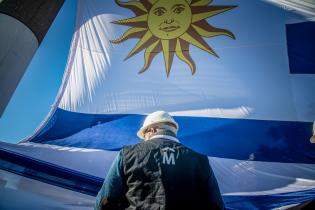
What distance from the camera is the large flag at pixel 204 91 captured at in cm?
351

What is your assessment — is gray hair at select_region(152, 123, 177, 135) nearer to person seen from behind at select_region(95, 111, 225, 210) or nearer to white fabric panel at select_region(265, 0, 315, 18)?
person seen from behind at select_region(95, 111, 225, 210)

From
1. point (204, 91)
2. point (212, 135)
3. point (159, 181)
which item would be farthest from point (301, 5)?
point (159, 181)

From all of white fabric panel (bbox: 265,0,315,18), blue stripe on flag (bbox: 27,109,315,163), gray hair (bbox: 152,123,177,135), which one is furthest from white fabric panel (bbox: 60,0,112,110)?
white fabric panel (bbox: 265,0,315,18)

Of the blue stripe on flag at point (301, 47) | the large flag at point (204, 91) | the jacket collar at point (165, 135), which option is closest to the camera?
the jacket collar at point (165, 135)

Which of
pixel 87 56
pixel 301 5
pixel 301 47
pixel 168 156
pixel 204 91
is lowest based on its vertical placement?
pixel 168 156

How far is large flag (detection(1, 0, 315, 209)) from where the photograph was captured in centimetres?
351

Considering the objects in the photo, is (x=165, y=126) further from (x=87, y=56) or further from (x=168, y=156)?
(x=87, y=56)

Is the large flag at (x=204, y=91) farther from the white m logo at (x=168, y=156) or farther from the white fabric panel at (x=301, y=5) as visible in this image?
the white m logo at (x=168, y=156)

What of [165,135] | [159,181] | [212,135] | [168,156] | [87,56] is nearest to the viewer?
[159,181]

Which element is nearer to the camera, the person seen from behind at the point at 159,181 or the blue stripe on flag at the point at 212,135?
the person seen from behind at the point at 159,181

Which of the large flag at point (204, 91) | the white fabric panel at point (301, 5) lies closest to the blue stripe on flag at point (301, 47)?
the large flag at point (204, 91)

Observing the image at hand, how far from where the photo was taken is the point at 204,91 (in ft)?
14.5

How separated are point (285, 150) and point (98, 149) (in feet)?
8.69

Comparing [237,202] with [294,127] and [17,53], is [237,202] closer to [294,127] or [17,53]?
[294,127]
